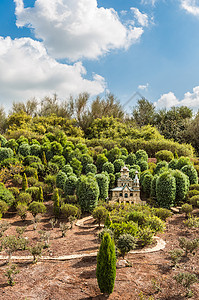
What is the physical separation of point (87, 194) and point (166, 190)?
5.74 metres

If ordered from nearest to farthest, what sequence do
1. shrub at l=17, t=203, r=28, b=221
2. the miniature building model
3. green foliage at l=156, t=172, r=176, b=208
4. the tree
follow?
the tree, shrub at l=17, t=203, r=28, b=221, green foliage at l=156, t=172, r=176, b=208, the miniature building model

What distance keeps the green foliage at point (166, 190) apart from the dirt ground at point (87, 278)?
5844 millimetres

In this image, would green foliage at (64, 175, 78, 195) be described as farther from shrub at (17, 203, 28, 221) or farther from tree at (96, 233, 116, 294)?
tree at (96, 233, 116, 294)

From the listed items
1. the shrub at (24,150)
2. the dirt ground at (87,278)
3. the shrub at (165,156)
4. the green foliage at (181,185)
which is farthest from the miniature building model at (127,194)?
the shrub at (24,150)

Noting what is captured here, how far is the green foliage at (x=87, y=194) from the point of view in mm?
15453

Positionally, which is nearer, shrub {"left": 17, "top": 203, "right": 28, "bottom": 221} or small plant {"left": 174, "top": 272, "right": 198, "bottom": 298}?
small plant {"left": 174, "top": 272, "right": 198, "bottom": 298}

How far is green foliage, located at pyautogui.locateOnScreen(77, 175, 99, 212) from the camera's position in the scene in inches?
608

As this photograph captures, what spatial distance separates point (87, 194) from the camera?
50.5ft

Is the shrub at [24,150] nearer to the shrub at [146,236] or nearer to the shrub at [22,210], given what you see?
the shrub at [22,210]

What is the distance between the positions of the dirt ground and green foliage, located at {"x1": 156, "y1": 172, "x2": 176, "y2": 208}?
230 inches

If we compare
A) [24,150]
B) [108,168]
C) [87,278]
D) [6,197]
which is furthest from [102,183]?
[24,150]

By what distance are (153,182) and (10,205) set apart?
36.0 feet

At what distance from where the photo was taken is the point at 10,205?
1566 cm

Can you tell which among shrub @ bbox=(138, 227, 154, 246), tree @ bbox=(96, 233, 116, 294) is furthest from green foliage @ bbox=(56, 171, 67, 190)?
tree @ bbox=(96, 233, 116, 294)
